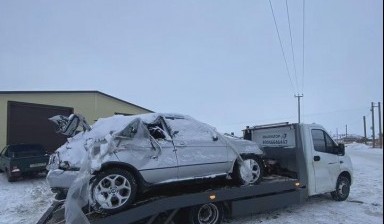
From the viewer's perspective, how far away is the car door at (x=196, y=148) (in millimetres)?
6930

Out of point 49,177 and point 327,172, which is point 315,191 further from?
point 49,177

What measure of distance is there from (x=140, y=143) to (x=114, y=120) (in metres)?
0.86

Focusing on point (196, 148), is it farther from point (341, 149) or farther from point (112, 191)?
point (341, 149)

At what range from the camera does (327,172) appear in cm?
954

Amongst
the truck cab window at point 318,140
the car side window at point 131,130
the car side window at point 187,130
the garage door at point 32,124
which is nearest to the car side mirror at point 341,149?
the truck cab window at point 318,140

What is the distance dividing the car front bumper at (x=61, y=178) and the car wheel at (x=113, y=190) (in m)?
0.45

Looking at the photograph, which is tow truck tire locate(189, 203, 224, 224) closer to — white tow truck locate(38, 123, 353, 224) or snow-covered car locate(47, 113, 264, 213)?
white tow truck locate(38, 123, 353, 224)

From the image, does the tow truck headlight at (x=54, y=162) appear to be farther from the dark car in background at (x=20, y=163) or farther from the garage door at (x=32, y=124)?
the garage door at (x=32, y=124)

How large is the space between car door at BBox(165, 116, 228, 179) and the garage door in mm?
13609

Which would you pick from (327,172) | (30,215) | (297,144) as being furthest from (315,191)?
(30,215)

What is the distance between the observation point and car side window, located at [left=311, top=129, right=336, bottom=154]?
9477mm

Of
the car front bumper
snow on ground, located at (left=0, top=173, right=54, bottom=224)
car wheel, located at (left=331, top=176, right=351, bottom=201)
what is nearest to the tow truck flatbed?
the car front bumper

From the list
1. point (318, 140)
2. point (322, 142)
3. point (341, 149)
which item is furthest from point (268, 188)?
point (341, 149)

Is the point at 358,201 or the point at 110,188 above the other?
the point at 110,188
